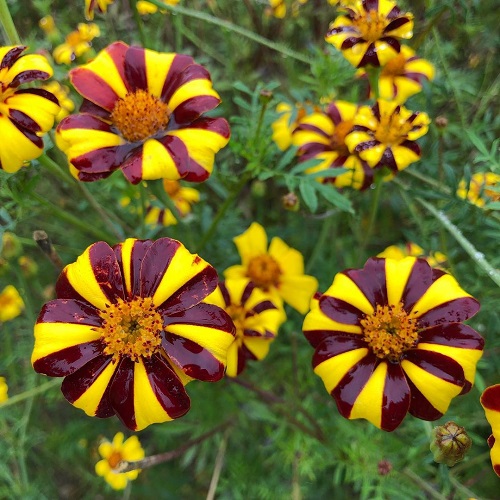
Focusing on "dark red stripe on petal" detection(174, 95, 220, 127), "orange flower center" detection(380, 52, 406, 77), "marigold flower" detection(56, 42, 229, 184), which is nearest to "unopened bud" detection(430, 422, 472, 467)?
"marigold flower" detection(56, 42, 229, 184)

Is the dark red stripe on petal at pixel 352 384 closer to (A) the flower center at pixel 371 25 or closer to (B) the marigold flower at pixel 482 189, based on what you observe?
(B) the marigold flower at pixel 482 189

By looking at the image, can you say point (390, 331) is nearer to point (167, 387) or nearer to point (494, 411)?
point (494, 411)

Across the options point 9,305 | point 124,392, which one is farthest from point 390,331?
point 9,305

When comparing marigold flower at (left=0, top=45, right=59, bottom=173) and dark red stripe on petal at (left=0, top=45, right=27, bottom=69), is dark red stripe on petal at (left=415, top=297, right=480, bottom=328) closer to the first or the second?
marigold flower at (left=0, top=45, right=59, bottom=173)

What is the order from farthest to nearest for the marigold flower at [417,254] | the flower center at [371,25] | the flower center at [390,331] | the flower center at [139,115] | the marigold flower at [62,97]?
the marigold flower at [62,97]
the marigold flower at [417,254]
the flower center at [371,25]
the flower center at [139,115]
the flower center at [390,331]

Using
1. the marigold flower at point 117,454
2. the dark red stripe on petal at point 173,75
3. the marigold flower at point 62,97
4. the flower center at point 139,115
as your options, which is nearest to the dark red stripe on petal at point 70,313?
the flower center at point 139,115

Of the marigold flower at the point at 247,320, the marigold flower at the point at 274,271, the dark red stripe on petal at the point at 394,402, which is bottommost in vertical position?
the marigold flower at the point at 274,271

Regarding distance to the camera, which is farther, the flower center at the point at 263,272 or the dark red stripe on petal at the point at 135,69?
the flower center at the point at 263,272
